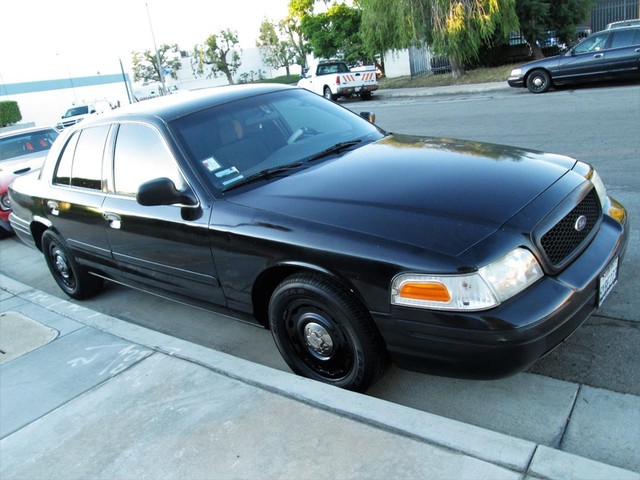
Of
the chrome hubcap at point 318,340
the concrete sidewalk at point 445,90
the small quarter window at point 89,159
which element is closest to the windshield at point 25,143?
the small quarter window at point 89,159

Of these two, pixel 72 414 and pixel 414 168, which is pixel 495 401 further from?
pixel 72 414

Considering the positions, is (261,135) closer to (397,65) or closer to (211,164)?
(211,164)

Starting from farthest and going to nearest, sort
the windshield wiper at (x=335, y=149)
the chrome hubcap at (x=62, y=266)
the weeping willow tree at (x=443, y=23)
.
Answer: the weeping willow tree at (x=443, y=23) → the chrome hubcap at (x=62, y=266) → the windshield wiper at (x=335, y=149)

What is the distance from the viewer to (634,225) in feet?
16.2

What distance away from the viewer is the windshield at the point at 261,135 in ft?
12.0

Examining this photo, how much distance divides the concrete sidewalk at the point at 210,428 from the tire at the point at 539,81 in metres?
14.9

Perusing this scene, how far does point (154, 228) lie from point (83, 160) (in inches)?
53.1

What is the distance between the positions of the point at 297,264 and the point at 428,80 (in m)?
24.2

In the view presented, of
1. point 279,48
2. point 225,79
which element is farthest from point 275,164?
point 225,79

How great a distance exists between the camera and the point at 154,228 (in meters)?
3.87

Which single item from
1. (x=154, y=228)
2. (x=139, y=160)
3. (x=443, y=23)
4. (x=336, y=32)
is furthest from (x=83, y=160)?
(x=336, y=32)

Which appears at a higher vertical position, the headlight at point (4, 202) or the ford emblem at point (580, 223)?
the ford emblem at point (580, 223)

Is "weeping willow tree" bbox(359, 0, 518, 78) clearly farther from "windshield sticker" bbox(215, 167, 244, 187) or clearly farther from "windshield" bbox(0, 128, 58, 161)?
"windshield sticker" bbox(215, 167, 244, 187)

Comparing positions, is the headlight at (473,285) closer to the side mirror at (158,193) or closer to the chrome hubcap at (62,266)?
the side mirror at (158,193)
